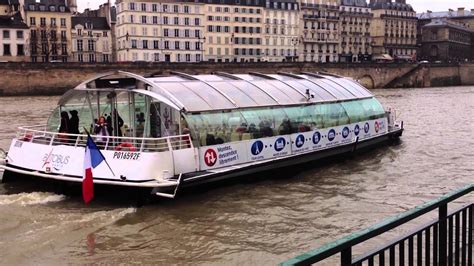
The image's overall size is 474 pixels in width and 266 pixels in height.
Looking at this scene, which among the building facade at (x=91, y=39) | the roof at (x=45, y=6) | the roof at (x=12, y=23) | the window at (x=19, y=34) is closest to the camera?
the roof at (x=12, y=23)

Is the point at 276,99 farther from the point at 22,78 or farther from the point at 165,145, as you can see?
the point at 22,78

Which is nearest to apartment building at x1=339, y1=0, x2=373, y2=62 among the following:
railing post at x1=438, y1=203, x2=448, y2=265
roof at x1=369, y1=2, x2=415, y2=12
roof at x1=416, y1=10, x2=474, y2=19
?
roof at x1=369, y1=2, x2=415, y2=12

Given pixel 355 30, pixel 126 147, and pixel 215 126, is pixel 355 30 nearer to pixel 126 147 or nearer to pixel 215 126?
pixel 215 126

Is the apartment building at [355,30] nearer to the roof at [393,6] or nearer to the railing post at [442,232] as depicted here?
the roof at [393,6]

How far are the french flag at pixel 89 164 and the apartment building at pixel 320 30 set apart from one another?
8596 centimetres

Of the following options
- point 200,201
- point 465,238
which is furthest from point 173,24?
point 465,238

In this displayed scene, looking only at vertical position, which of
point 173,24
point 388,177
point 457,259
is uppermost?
point 173,24

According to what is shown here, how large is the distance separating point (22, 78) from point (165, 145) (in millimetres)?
47292

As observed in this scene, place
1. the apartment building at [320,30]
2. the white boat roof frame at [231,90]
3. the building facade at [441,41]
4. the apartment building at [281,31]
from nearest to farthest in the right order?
1. the white boat roof frame at [231,90]
2. the apartment building at [281,31]
3. the apartment building at [320,30]
4. the building facade at [441,41]

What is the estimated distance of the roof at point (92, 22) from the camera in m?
81.6

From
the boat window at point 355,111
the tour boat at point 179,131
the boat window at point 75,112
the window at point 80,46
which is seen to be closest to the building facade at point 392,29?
the window at point 80,46

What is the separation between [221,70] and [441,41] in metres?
67.3

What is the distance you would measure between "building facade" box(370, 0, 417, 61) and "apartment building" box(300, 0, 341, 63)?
11.5 metres

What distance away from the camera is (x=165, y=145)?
11.5 metres
